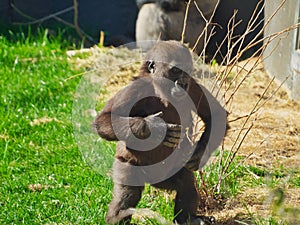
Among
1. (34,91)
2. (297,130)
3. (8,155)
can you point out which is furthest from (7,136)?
(297,130)

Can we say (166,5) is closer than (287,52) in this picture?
No

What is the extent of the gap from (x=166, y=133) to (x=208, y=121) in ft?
1.57

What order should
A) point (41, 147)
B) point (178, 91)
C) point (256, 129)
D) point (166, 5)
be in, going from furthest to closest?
point (166, 5)
point (256, 129)
point (41, 147)
point (178, 91)

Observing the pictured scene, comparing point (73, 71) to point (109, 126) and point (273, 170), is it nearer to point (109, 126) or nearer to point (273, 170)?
point (273, 170)

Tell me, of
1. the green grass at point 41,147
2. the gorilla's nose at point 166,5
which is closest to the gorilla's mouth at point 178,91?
the green grass at point 41,147

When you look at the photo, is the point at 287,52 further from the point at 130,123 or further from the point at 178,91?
the point at 130,123

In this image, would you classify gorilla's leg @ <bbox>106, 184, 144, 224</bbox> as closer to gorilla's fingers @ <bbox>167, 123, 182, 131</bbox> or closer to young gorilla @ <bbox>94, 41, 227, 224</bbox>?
young gorilla @ <bbox>94, 41, 227, 224</bbox>

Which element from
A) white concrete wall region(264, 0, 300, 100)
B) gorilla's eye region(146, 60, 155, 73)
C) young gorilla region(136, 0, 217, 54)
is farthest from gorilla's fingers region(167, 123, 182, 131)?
young gorilla region(136, 0, 217, 54)

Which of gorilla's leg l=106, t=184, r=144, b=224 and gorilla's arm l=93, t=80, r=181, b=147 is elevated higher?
gorilla's arm l=93, t=80, r=181, b=147

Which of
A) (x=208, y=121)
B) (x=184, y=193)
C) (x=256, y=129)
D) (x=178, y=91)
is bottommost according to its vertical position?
(x=256, y=129)

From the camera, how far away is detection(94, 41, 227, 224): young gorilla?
4039mm

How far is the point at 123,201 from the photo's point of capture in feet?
13.7

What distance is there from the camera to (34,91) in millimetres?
7277

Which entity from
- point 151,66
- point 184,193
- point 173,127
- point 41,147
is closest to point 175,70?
point 151,66
